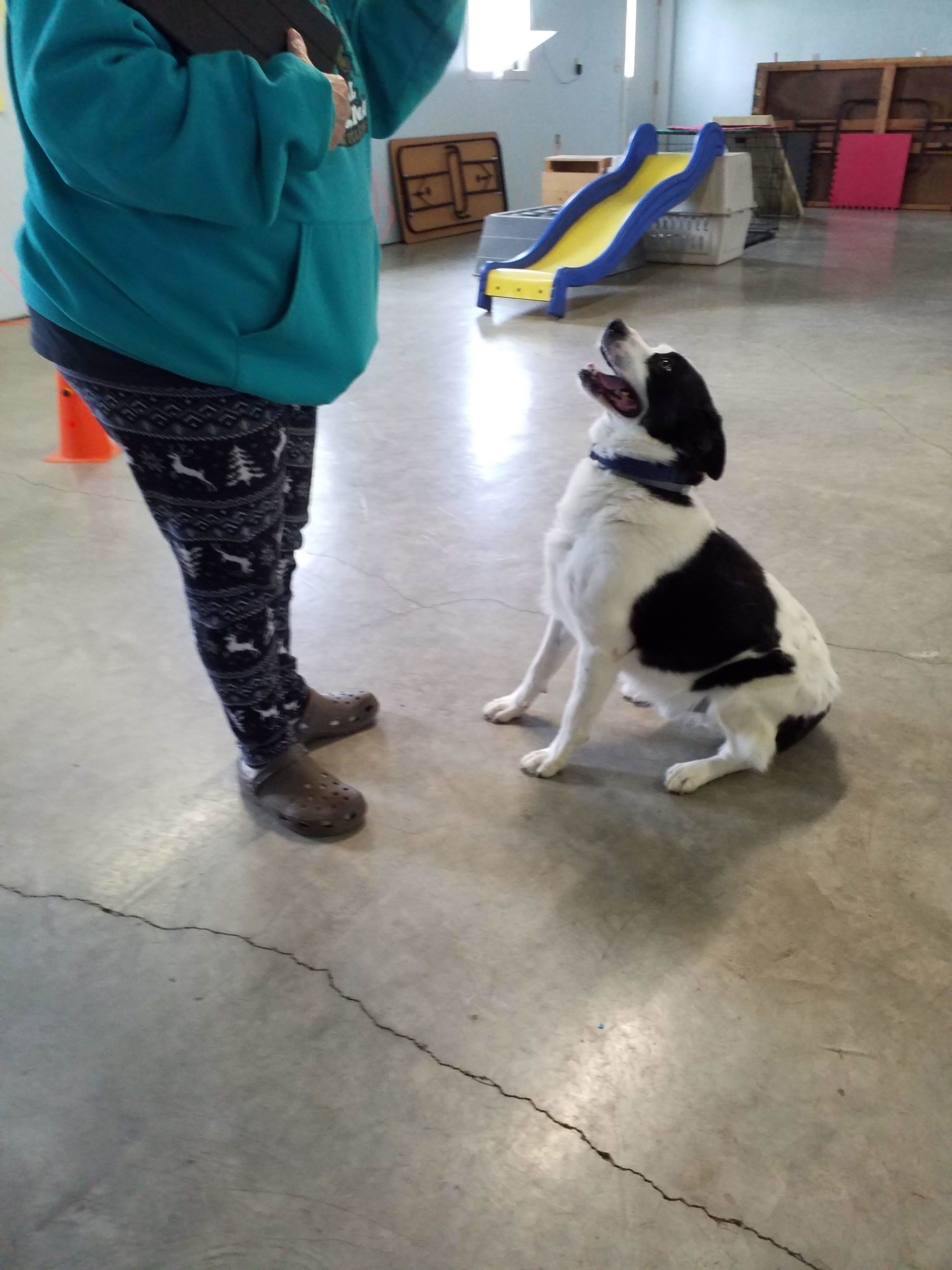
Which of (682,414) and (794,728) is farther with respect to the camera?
(794,728)

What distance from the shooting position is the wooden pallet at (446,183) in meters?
8.05

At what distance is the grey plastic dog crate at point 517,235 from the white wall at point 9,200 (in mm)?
2811

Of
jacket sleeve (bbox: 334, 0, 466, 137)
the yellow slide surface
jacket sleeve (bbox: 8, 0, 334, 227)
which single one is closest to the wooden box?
the yellow slide surface

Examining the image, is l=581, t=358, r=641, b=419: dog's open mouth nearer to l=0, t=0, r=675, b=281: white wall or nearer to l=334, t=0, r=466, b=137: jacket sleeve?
l=334, t=0, r=466, b=137: jacket sleeve

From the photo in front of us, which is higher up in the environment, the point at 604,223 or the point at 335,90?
the point at 335,90

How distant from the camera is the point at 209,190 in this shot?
40.3 inches

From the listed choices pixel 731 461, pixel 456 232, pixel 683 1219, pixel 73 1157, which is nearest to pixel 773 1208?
pixel 683 1219

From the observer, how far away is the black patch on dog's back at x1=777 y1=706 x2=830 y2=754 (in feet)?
5.62

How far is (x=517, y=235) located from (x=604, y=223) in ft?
2.07

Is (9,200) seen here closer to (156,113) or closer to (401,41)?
(401,41)

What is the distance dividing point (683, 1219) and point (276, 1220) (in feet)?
1.52

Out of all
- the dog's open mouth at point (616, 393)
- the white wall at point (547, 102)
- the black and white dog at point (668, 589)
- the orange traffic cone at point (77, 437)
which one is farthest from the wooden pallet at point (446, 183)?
the dog's open mouth at point (616, 393)

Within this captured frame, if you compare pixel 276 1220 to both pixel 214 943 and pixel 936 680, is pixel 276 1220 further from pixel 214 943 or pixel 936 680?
pixel 936 680

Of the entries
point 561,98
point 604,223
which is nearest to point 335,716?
point 604,223
